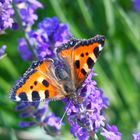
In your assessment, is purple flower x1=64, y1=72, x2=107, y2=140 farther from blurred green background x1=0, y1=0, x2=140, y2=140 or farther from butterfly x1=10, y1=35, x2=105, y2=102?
blurred green background x1=0, y1=0, x2=140, y2=140

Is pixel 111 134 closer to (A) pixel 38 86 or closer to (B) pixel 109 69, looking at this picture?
(A) pixel 38 86

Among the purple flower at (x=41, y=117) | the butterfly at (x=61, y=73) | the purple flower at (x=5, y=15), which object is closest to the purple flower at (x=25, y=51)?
the purple flower at (x=41, y=117)

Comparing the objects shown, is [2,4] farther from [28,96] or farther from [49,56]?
[28,96]

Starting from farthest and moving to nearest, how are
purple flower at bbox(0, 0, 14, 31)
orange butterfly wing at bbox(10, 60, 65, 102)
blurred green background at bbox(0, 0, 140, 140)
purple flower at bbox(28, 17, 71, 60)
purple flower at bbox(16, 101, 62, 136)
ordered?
blurred green background at bbox(0, 0, 140, 140), purple flower at bbox(16, 101, 62, 136), purple flower at bbox(28, 17, 71, 60), purple flower at bbox(0, 0, 14, 31), orange butterfly wing at bbox(10, 60, 65, 102)

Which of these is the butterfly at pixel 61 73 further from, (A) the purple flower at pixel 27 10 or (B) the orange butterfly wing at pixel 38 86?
(A) the purple flower at pixel 27 10

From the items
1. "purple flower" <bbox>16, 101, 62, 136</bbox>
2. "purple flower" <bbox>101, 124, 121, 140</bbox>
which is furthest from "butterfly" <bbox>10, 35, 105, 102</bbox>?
"purple flower" <bbox>16, 101, 62, 136</bbox>

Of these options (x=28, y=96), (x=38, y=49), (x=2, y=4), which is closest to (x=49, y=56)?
(x=38, y=49)

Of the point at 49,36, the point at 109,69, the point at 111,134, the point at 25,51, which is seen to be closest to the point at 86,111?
the point at 111,134
